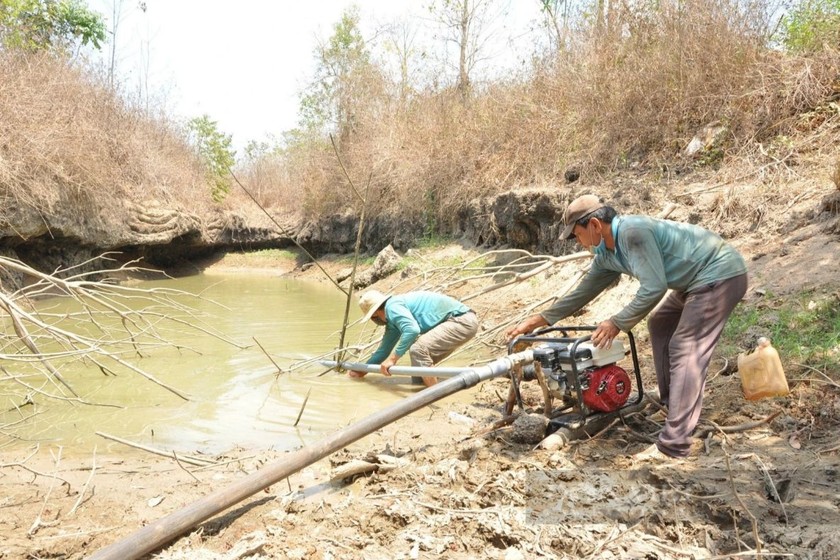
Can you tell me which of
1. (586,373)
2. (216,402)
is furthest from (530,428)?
(216,402)

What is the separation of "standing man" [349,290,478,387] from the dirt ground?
5.16ft

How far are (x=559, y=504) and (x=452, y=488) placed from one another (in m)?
0.57

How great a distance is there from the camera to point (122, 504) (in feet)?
11.5

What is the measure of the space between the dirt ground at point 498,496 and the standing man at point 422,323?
1574 mm

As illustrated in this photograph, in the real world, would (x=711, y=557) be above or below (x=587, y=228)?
below

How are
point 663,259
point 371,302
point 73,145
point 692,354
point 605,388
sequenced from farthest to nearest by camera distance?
1. point 73,145
2. point 371,302
3. point 605,388
4. point 663,259
5. point 692,354

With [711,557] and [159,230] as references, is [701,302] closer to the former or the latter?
[711,557]

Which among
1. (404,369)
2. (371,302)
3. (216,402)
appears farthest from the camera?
(371,302)

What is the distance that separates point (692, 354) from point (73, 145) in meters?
15.7

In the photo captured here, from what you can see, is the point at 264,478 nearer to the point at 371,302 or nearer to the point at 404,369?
the point at 404,369

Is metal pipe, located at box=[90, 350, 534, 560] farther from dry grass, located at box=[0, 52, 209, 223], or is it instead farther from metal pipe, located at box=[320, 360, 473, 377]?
dry grass, located at box=[0, 52, 209, 223]

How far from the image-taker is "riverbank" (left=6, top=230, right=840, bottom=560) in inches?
A: 105

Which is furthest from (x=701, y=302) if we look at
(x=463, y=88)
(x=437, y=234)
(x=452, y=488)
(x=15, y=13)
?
(x=15, y=13)

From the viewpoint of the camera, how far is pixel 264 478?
3070mm
